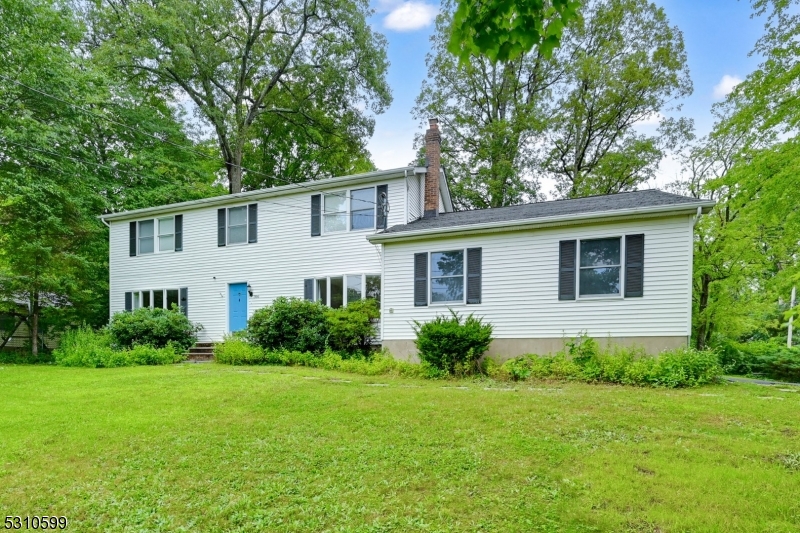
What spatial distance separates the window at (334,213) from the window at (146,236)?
25.9 ft

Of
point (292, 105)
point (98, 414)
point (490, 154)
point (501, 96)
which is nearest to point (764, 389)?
point (98, 414)

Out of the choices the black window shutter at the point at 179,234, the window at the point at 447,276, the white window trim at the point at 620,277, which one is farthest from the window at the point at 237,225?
the white window trim at the point at 620,277

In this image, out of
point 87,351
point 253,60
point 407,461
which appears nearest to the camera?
point 407,461

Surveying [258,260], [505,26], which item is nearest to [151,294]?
[258,260]

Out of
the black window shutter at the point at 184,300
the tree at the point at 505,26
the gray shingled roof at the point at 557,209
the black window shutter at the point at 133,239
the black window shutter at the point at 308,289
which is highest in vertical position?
the tree at the point at 505,26

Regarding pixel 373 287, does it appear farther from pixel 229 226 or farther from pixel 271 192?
pixel 229 226

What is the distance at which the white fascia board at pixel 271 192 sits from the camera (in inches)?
511

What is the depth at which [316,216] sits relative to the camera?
13914mm

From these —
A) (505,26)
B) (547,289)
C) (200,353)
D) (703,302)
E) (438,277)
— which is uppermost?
(505,26)

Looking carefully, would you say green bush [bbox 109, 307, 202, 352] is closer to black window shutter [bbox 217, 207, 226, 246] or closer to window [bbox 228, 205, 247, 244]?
black window shutter [bbox 217, 207, 226, 246]

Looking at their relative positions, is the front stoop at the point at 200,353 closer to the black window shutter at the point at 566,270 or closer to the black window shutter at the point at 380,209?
the black window shutter at the point at 380,209

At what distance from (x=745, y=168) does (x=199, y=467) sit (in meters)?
9.02

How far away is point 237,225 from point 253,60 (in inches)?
482

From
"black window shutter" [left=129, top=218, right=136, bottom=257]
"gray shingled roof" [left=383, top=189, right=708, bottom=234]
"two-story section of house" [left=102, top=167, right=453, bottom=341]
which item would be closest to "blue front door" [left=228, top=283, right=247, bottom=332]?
"two-story section of house" [left=102, top=167, right=453, bottom=341]
